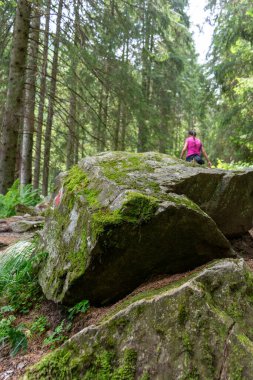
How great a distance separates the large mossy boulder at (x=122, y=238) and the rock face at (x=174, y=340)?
59 cm

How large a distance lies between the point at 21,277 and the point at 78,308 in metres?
1.07

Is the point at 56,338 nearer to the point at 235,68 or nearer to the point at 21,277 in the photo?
the point at 21,277

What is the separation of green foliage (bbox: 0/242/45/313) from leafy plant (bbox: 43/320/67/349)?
581 millimetres

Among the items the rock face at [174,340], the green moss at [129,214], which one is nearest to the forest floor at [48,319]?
the rock face at [174,340]

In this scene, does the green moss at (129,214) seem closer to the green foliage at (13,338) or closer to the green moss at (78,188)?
the green moss at (78,188)

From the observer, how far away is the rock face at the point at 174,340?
6.28 ft

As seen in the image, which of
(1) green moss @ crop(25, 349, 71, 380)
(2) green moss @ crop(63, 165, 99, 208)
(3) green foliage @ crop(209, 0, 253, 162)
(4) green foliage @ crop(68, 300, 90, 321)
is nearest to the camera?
(1) green moss @ crop(25, 349, 71, 380)

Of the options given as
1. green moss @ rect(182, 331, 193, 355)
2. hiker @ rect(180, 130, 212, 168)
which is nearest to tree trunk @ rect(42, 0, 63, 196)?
hiker @ rect(180, 130, 212, 168)

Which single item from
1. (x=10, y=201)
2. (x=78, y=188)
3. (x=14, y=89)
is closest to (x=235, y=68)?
(x=14, y=89)

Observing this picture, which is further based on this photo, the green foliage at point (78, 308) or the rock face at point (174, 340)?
the green foliage at point (78, 308)

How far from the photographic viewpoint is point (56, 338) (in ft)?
9.09

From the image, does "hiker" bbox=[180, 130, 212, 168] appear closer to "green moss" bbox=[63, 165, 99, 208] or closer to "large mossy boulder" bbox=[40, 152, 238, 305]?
"green moss" bbox=[63, 165, 99, 208]

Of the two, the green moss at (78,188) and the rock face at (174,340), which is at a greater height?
the green moss at (78,188)

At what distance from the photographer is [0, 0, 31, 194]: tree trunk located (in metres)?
7.76
